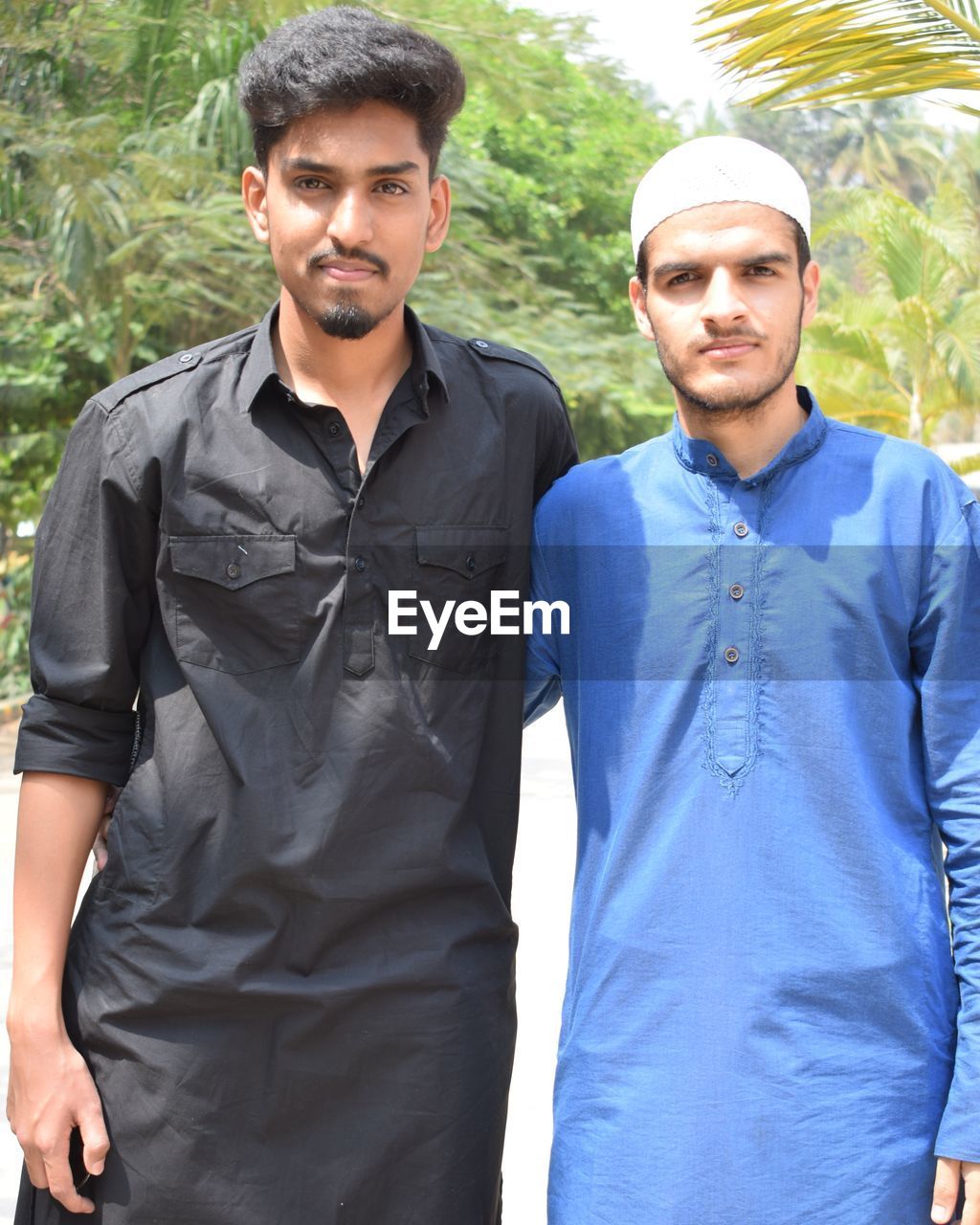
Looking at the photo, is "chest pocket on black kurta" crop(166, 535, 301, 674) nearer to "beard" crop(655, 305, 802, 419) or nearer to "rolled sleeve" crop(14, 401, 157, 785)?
"rolled sleeve" crop(14, 401, 157, 785)

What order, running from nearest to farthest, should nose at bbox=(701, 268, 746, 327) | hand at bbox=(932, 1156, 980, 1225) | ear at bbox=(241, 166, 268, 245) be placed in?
hand at bbox=(932, 1156, 980, 1225) → nose at bbox=(701, 268, 746, 327) → ear at bbox=(241, 166, 268, 245)

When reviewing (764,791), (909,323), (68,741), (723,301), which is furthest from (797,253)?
(909,323)

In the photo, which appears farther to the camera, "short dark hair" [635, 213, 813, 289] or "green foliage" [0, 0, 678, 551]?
"green foliage" [0, 0, 678, 551]

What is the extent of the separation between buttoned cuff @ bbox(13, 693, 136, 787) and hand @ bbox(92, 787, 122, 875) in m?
0.07

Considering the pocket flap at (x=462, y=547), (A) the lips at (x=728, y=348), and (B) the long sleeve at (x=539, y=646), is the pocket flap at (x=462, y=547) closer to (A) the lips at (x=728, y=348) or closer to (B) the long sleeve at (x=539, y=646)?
(B) the long sleeve at (x=539, y=646)

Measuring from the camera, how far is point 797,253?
2.29 metres

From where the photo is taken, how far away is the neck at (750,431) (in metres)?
Result: 2.25

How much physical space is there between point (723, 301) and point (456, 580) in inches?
22.7

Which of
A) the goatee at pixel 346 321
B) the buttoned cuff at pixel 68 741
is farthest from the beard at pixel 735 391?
the buttoned cuff at pixel 68 741

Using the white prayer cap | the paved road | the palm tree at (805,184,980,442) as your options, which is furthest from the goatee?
the palm tree at (805,184,980,442)

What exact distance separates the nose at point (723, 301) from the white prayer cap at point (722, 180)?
121mm

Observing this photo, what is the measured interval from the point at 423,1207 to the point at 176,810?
0.69 metres

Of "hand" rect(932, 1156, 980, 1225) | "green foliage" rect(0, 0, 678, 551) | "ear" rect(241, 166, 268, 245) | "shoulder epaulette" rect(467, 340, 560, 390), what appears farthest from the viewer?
"green foliage" rect(0, 0, 678, 551)

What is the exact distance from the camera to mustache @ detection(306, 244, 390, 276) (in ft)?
7.41
